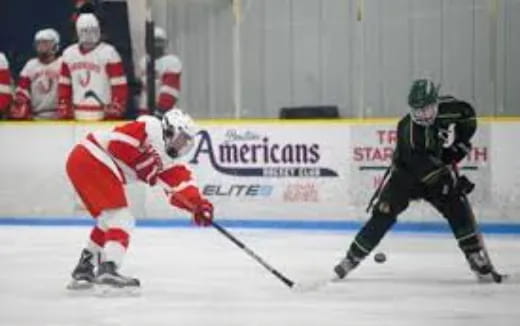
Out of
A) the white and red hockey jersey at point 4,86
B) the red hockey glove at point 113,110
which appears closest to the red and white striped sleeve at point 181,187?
the red hockey glove at point 113,110

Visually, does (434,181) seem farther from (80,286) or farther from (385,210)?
(80,286)

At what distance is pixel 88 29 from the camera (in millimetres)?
9273

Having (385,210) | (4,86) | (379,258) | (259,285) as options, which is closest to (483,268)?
(385,210)

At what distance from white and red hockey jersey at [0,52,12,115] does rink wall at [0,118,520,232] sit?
2.50 feet

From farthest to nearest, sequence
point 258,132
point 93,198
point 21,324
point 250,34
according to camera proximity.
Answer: point 250,34 < point 258,132 < point 93,198 < point 21,324

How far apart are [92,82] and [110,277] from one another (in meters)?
4.63

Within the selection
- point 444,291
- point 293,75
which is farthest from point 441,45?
point 444,291

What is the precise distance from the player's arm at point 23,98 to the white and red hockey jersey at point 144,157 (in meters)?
4.57

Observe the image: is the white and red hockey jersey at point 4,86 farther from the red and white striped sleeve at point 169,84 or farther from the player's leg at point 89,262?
the player's leg at point 89,262

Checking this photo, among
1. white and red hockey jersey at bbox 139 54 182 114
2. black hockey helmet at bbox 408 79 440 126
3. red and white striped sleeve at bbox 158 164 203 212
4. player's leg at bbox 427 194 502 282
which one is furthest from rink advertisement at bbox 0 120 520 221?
red and white striped sleeve at bbox 158 164 203 212

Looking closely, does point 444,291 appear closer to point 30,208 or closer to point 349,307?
point 349,307

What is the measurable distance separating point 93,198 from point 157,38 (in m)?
4.88

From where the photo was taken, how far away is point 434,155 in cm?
534

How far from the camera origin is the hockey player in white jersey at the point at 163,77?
960 centimetres
